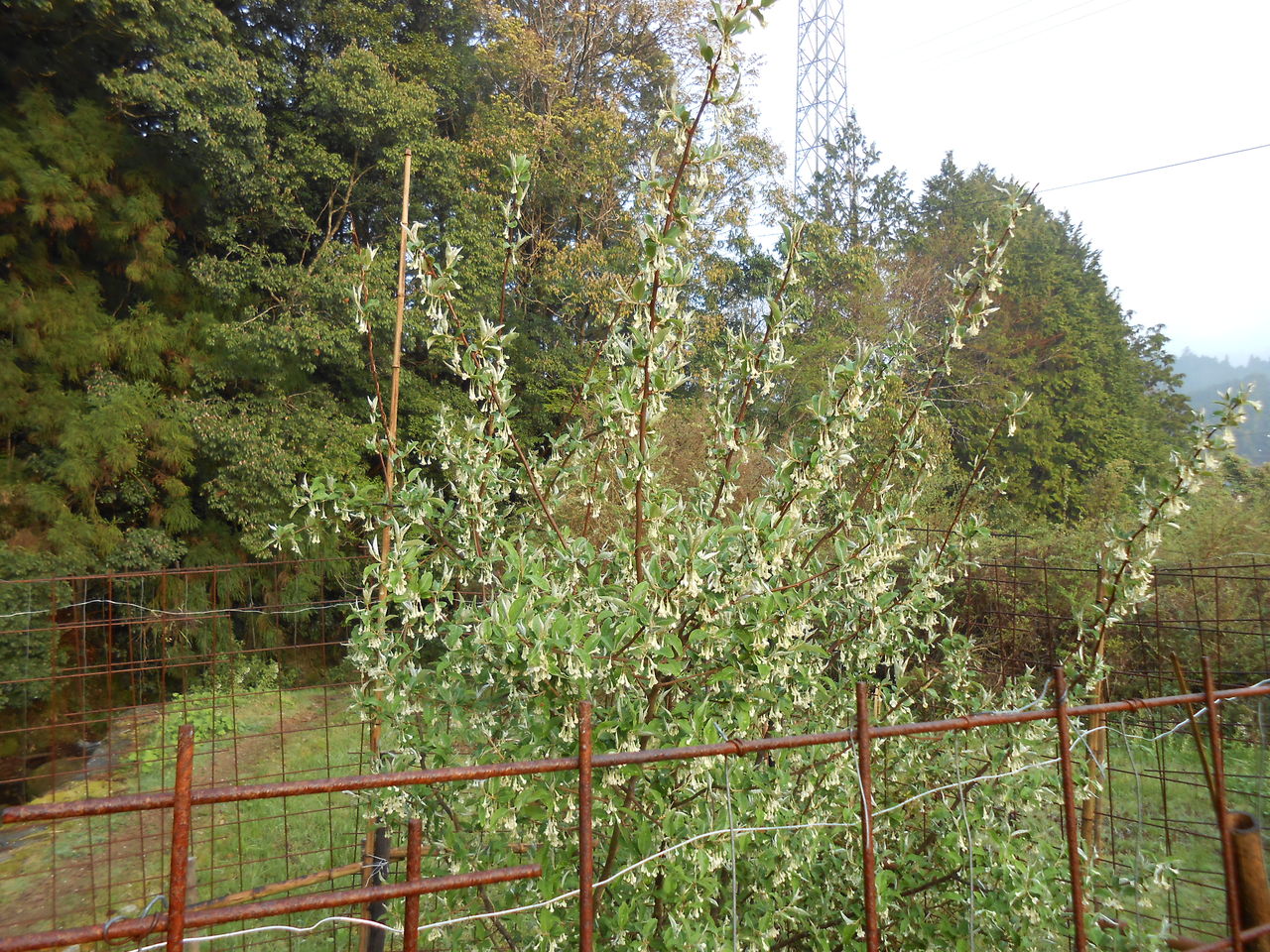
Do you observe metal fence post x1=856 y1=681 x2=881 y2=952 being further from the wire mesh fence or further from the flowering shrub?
the flowering shrub

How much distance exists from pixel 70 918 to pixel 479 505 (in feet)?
12.2

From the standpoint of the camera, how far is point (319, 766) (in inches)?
160

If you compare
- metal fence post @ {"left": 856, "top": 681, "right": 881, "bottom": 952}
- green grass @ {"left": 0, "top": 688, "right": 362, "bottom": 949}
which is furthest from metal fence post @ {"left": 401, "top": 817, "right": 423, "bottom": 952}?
green grass @ {"left": 0, "top": 688, "right": 362, "bottom": 949}

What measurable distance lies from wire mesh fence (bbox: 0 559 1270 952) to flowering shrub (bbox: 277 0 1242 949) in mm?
61

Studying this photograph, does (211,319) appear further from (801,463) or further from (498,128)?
(801,463)

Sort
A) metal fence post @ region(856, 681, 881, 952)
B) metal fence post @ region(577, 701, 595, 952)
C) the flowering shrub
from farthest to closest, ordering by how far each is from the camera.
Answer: the flowering shrub
metal fence post @ region(856, 681, 881, 952)
metal fence post @ region(577, 701, 595, 952)

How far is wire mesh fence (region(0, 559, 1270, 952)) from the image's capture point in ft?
5.04

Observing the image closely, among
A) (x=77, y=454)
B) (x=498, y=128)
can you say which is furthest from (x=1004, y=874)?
(x=498, y=128)

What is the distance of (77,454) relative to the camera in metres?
6.57

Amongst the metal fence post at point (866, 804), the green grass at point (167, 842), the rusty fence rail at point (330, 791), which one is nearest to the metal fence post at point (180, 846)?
the rusty fence rail at point (330, 791)

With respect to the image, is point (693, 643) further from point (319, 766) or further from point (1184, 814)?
point (1184, 814)

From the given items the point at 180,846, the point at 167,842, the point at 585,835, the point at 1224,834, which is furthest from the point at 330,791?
the point at 167,842

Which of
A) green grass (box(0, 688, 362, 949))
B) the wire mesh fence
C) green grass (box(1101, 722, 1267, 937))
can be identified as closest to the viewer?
the wire mesh fence

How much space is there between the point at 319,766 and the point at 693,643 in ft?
11.6
